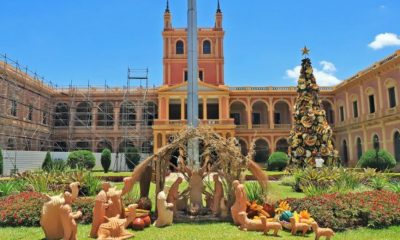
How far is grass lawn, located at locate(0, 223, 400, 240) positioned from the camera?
7.12 metres

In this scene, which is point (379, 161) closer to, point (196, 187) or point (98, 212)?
point (196, 187)

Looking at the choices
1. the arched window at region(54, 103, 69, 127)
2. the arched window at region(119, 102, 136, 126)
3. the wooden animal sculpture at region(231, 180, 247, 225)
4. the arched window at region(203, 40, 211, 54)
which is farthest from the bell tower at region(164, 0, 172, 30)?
the wooden animal sculpture at region(231, 180, 247, 225)

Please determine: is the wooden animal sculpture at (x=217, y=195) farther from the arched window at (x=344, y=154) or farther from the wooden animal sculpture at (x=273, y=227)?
the arched window at (x=344, y=154)

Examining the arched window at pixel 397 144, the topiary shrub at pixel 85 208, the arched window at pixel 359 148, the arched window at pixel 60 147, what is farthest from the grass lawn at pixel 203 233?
the arched window at pixel 60 147

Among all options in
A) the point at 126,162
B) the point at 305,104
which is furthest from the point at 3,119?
the point at 305,104

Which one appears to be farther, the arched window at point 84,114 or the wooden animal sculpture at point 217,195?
the arched window at point 84,114

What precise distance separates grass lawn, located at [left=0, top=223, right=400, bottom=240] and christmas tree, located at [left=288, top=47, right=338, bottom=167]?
10.6 meters

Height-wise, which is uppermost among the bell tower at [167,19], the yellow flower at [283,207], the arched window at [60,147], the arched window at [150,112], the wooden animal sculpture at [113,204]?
the bell tower at [167,19]

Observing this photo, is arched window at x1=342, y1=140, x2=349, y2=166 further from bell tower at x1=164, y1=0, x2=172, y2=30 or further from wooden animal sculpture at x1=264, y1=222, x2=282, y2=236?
wooden animal sculpture at x1=264, y1=222, x2=282, y2=236

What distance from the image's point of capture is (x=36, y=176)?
12.2 meters

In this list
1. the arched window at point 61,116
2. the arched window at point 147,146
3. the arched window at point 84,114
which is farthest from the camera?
the arched window at point 84,114

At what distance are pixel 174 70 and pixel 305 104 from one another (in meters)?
21.9

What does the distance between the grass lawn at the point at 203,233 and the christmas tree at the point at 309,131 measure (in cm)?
1058

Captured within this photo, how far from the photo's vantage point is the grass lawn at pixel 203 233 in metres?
7.12
